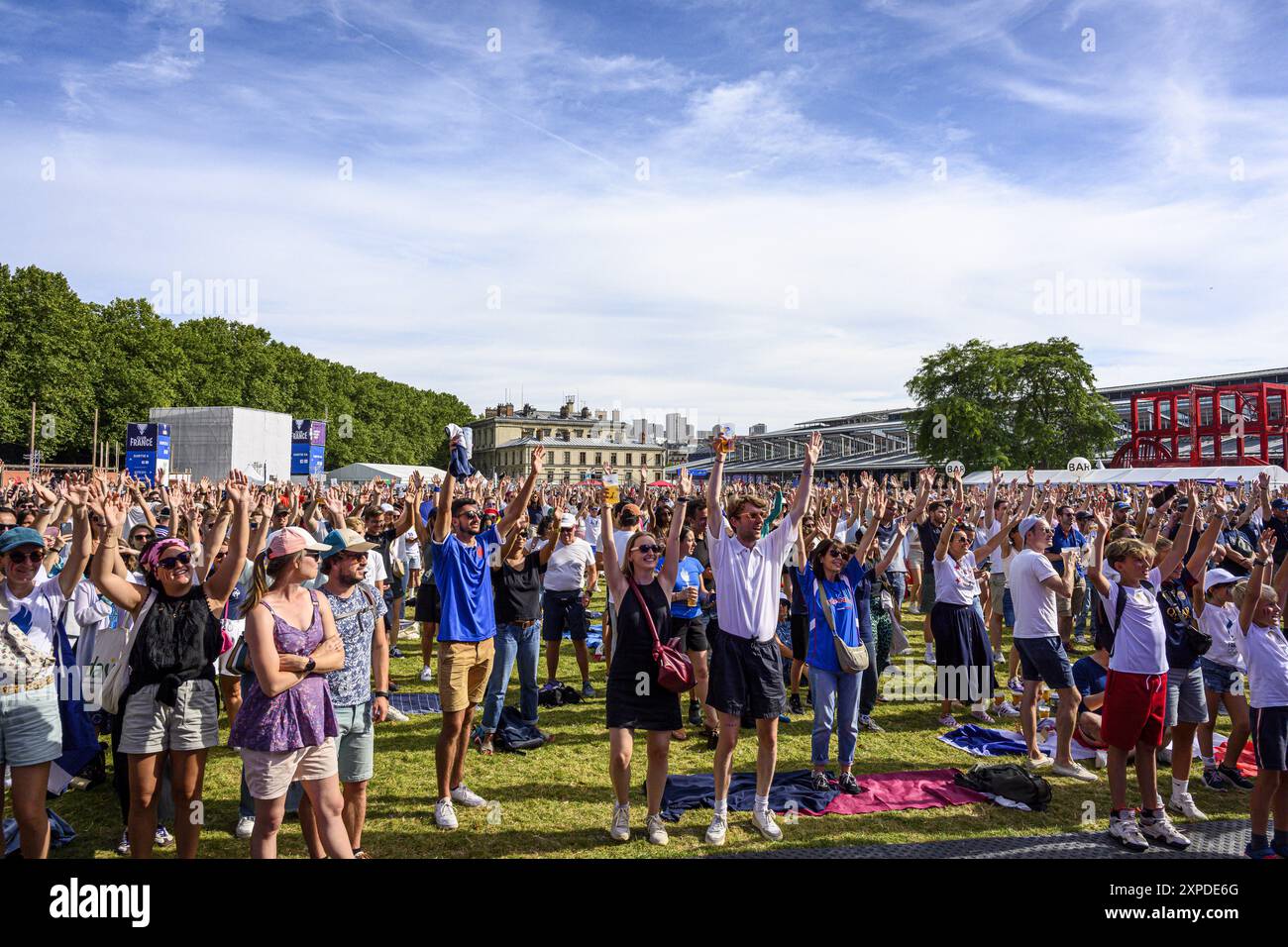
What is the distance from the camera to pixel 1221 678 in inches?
226

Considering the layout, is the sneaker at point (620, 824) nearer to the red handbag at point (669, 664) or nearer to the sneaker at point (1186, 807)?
the red handbag at point (669, 664)

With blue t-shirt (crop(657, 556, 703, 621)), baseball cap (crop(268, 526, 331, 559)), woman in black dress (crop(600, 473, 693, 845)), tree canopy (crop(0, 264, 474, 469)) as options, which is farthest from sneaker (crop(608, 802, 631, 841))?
tree canopy (crop(0, 264, 474, 469))

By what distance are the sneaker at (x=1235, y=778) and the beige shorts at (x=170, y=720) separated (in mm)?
7081

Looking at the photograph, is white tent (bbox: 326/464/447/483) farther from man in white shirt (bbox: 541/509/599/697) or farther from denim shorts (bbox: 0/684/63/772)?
denim shorts (bbox: 0/684/63/772)

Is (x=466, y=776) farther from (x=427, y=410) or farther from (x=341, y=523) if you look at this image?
(x=427, y=410)

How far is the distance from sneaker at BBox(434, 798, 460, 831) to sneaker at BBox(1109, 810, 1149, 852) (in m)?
4.24

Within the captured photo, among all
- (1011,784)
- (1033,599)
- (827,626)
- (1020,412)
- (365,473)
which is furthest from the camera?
Result: (365,473)

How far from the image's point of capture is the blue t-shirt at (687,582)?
6.66 meters

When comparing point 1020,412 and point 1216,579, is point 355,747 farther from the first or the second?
point 1020,412

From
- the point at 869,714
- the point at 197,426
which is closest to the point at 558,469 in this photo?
the point at 197,426

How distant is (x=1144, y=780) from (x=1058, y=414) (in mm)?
45238

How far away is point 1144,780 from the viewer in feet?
15.9

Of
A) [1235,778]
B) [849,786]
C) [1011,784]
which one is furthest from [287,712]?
[1235,778]

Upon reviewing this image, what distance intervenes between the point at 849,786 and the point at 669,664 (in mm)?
2115
